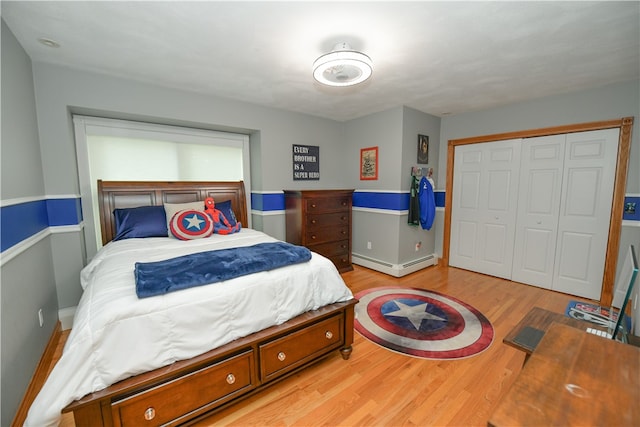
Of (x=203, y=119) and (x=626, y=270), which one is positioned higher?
(x=203, y=119)

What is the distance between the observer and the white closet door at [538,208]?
325 cm

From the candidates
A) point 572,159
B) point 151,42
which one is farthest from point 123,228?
point 572,159

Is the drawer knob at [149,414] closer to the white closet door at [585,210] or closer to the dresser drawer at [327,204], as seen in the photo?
the dresser drawer at [327,204]

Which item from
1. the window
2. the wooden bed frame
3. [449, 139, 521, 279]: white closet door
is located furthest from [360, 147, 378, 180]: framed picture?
the wooden bed frame

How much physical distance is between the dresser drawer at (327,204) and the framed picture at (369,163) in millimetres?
499

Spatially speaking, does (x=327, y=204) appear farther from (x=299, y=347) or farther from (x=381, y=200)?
(x=299, y=347)

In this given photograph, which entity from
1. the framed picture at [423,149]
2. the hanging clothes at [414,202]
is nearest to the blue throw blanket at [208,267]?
the hanging clothes at [414,202]

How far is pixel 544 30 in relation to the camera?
71.5 inches

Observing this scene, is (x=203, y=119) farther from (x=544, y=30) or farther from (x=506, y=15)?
(x=544, y=30)

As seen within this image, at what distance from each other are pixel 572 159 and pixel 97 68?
199 inches

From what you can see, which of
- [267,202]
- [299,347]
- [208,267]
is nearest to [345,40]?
[208,267]

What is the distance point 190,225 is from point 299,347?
65.9 inches

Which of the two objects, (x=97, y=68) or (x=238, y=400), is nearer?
(x=238, y=400)

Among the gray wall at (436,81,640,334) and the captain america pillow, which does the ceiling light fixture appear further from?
the gray wall at (436,81,640,334)
